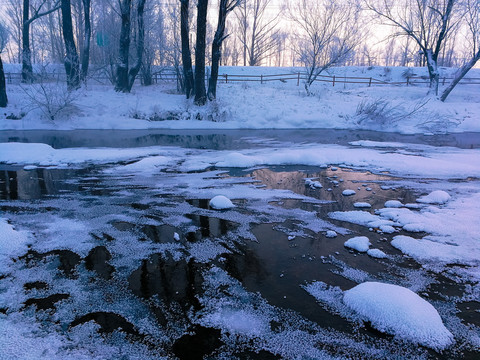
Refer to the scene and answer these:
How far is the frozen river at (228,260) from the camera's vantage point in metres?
2.53

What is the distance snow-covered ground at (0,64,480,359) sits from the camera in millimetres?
2549

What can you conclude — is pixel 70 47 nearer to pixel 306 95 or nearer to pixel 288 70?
pixel 306 95

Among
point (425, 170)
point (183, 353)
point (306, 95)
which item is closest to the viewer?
point (183, 353)

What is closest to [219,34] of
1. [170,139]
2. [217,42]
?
[217,42]

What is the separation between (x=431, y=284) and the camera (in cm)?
334

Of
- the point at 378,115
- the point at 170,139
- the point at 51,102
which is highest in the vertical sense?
the point at 51,102

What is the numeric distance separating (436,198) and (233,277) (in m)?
4.39

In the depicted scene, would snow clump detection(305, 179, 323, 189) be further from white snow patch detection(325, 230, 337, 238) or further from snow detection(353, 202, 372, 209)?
white snow patch detection(325, 230, 337, 238)

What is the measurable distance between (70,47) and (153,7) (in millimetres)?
9394

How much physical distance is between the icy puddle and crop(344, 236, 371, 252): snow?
0.05 feet

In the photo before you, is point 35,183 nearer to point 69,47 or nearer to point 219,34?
point 219,34

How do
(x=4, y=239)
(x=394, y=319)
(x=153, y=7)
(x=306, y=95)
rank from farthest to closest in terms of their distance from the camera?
(x=153, y=7) < (x=306, y=95) < (x=4, y=239) < (x=394, y=319)

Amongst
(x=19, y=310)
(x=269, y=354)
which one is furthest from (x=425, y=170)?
(x=19, y=310)

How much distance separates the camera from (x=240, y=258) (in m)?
3.78
